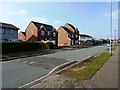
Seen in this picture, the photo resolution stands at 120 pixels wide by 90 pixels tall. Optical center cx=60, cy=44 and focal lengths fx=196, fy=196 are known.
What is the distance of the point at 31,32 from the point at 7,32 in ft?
53.4

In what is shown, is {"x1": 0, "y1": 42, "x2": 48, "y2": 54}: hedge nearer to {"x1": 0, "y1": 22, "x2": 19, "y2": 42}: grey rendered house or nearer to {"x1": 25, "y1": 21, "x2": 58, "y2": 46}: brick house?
{"x1": 0, "y1": 22, "x2": 19, "y2": 42}: grey rendered house

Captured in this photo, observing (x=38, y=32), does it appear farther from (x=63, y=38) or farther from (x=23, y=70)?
(x=23, y=70)

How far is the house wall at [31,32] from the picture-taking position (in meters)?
57.7

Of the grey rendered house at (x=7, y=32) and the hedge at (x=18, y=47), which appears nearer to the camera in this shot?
the hedge at (x=18, y=47)

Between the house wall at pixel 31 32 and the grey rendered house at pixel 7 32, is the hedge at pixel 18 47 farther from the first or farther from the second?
the house wall at pixel 31 32

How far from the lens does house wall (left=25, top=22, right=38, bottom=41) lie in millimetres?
57669

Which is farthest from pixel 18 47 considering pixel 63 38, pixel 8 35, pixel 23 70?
pixel 63 38

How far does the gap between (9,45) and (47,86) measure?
20467 millimetres

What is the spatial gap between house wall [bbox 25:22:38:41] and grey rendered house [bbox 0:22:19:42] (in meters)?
12.5

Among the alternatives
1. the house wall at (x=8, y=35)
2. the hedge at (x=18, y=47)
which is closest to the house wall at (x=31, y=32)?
the house wall at (x=8, y=35)

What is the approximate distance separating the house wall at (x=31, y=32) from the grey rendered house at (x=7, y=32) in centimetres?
1253

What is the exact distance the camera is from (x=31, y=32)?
58.6m

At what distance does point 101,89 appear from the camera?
23.7 feet

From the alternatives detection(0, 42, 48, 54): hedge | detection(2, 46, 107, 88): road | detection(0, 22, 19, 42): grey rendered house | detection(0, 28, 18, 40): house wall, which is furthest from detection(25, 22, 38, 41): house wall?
detection(2, 46, 107, 88): road
